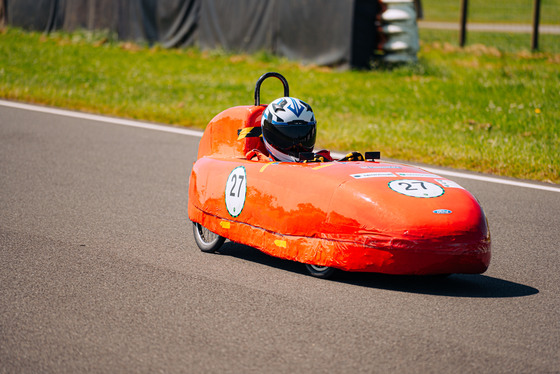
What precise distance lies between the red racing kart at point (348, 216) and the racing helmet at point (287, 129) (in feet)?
0.84

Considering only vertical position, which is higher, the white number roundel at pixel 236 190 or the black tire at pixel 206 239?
the white number roundel at pixel 236 190

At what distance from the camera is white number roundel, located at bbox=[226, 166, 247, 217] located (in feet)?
19.6

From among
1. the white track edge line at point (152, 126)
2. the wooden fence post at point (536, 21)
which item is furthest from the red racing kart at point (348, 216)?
the wooden fence post at point (536, 21)

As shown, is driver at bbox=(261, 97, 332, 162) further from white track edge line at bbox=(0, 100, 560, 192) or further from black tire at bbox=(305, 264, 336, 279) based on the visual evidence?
white track edge line at bbox=(0, 100, 560, 192)

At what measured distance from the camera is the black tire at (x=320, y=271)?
5.48m

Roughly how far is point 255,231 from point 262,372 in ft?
6.41

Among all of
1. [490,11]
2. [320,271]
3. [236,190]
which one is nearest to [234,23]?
[236,190]

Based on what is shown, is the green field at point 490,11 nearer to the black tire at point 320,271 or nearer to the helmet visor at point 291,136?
the helmet visor at point 291,136

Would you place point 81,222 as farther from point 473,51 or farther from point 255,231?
point 473,51

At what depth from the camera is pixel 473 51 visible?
64.7 feet

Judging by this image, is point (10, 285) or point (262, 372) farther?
point (10, 285)

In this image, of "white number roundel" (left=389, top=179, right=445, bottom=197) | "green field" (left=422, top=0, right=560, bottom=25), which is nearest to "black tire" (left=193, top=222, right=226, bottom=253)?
"white number roundel" (left=389, top=179, right=445, bottom=197)

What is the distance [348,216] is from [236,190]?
1.11m

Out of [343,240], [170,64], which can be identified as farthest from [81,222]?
[170,64]
